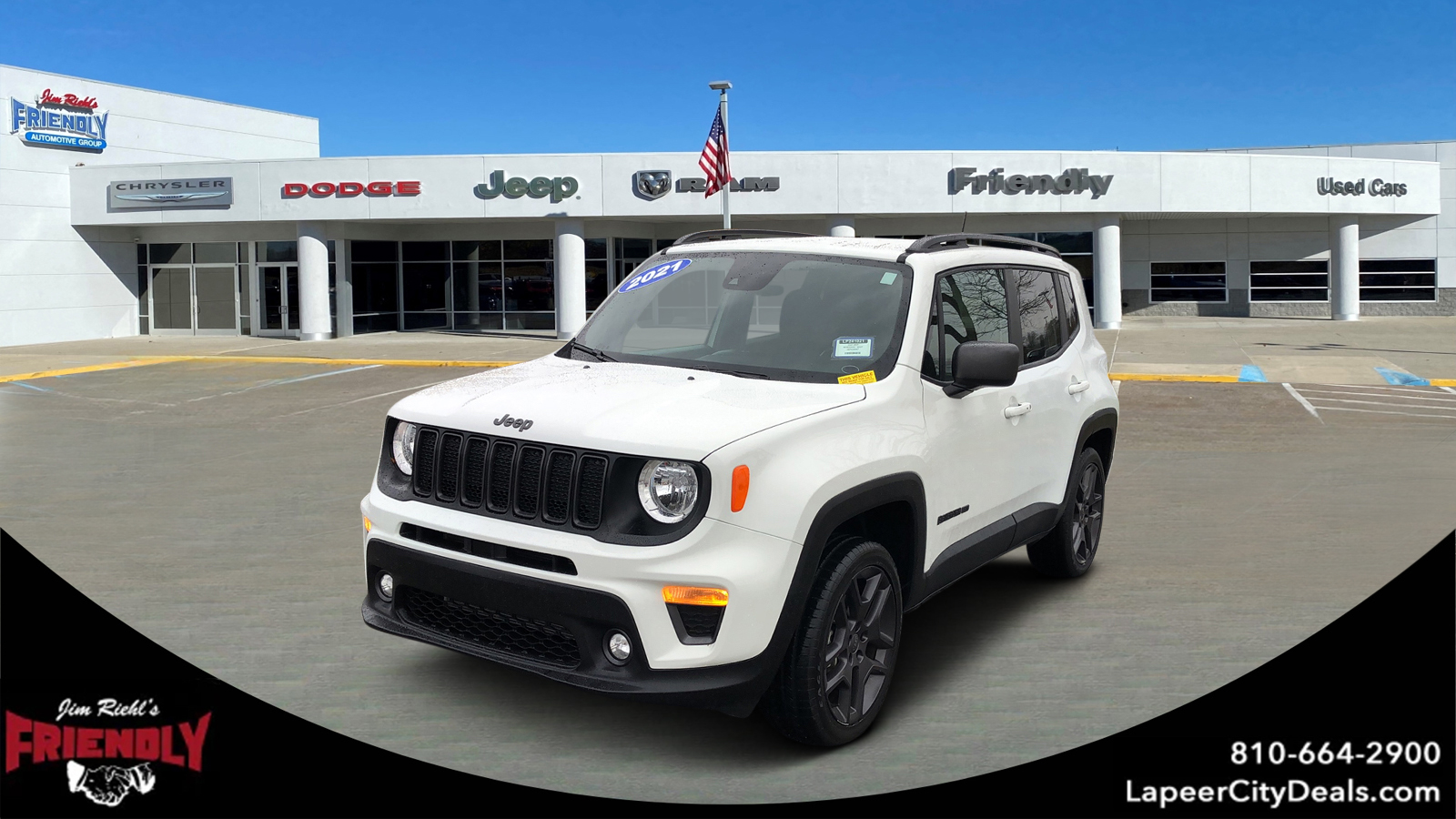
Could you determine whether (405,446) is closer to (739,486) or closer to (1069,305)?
(739,486)

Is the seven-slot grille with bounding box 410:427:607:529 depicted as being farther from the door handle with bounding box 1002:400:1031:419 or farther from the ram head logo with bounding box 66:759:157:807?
the door handle with bounding box 1002:400:1031:419

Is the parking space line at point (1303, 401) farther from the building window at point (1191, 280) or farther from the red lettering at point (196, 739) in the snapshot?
the building window at point (1191, 280)

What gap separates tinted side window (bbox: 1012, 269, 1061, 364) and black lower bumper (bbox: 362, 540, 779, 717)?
2676mm

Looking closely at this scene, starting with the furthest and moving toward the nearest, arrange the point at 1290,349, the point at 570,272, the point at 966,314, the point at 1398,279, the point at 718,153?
1. the point at 1398,279
2. the point at 570,272
3. the point at 1290,349
4. the point at 718,153
5. the point at 966,314

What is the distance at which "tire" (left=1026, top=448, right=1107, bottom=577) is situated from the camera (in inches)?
256

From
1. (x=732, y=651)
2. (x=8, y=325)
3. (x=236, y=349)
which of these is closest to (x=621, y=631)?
(x=732, y=651)

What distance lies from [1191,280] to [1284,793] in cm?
4082

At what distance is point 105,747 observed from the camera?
3.12m

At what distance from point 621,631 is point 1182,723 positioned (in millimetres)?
1711

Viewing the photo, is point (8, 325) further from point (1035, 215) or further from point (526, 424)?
point (526, 424)

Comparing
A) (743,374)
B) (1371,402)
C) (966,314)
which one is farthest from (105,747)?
(1371,402)

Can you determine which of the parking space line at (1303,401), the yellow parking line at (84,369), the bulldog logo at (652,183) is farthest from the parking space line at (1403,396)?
the yellow parking line at (84,369)

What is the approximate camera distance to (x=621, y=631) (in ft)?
13.1

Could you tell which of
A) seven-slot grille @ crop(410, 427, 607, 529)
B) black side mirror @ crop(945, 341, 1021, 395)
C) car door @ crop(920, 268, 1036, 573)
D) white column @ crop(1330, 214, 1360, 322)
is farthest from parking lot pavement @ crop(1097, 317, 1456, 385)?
seven-slot grille @ crop(410, 427, 607, 529)
